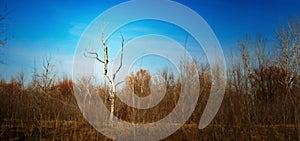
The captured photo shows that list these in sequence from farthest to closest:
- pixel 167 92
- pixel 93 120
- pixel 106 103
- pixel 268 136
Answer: pixel 106 103 < pixel 93 120 < pixel 167 92 < pixel 268 136

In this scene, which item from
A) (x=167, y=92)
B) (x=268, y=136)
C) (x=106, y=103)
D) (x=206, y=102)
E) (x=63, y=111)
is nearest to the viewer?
(x=268, y=136)

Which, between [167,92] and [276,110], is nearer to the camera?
[276,110]

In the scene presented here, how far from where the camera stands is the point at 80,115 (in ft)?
22.8

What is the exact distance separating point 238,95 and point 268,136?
0.88m

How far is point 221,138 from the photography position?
4.37 m

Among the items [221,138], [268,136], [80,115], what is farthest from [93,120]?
[268,136]

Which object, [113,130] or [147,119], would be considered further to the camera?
[113,130]

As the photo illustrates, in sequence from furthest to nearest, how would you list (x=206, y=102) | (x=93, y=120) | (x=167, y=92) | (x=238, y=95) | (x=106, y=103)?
1. (x=106, y=103)
2. (x=93, y=120)
3. (x=167, y=92)
4. (x=206, y=102)
5. (x=238, y=95)

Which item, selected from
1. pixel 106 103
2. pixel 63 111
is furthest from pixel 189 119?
pixel 63 111

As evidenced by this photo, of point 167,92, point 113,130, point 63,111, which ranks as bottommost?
point 113,130

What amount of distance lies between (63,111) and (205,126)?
4831 mm

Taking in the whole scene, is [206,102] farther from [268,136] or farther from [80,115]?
[80,115]

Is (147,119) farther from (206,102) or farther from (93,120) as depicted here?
(93,120)

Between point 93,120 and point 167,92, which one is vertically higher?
point 167,92
